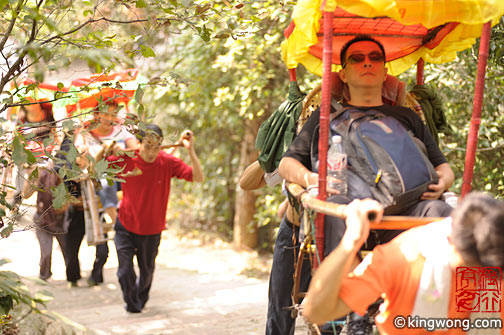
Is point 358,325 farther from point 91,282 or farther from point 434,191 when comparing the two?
point 91,282

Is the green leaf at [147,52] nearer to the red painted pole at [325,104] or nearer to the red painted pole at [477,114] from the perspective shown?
the red painted pole at [325,104]

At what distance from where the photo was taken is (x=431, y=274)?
90.4 inches

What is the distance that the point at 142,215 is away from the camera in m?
6.02

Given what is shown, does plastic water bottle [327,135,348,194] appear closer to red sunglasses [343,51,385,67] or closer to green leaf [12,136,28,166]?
red sunglasses [343,51,385,67]

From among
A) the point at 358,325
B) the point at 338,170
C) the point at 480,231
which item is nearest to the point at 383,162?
the point at 338,170

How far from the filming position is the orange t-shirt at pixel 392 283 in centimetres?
226

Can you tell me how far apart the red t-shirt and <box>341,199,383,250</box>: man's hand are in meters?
3.94

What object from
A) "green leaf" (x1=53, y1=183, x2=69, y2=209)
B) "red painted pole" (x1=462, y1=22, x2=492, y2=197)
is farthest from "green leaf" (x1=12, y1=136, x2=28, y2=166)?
"red painted pole" (x1=462, y1=22, x2=492, y2=197)

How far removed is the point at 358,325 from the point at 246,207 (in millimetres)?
6133

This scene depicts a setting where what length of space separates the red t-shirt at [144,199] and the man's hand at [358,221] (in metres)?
3.94

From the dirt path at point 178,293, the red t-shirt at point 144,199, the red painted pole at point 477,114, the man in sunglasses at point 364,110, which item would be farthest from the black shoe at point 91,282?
the red painted pole at point 477,114

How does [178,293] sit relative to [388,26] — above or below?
below

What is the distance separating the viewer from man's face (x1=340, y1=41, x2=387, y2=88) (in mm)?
3383

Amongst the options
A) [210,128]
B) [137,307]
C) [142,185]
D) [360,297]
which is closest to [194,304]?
[137,307]
